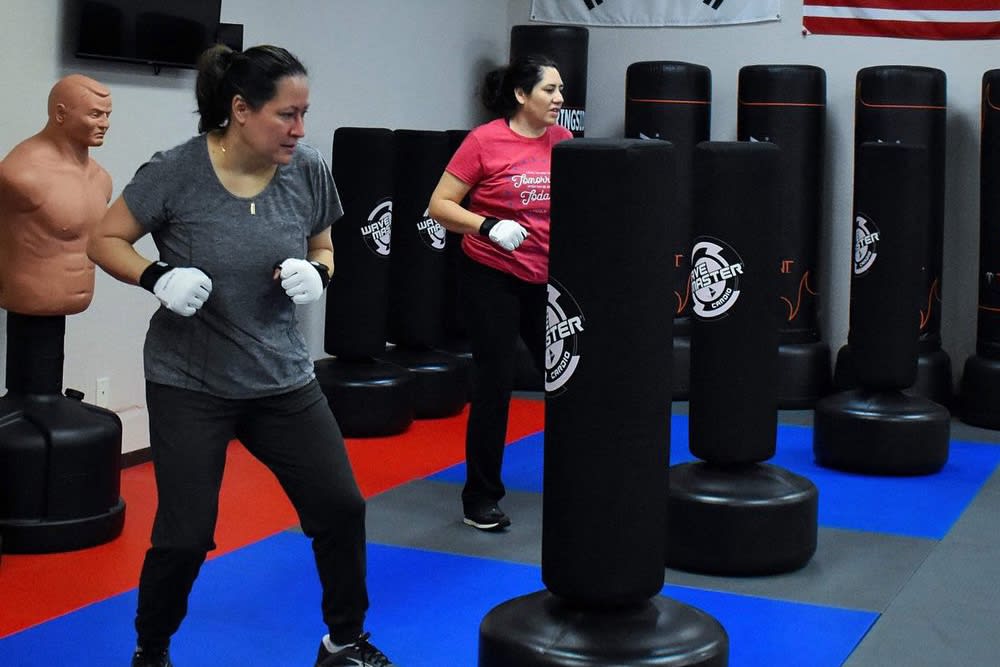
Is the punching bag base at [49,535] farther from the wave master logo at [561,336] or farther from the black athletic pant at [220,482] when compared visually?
the wave master logo at [561,336]

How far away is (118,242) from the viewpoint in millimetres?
2814

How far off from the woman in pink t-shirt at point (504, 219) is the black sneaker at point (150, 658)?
5.34 feet

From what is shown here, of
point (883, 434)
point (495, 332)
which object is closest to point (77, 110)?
point (495, 332)

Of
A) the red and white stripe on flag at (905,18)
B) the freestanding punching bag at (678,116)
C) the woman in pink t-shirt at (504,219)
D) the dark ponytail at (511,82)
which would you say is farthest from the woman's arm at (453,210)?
the red and white stripe on flag at (905,18)

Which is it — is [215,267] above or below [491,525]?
above

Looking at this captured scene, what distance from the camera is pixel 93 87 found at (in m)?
4.28

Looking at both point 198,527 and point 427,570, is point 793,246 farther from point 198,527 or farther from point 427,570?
point 198,527

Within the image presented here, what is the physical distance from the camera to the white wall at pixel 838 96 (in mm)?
7371

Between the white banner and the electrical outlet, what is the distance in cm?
421

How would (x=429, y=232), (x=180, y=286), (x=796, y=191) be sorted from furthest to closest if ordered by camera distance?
1. (x=796, y=191)
2. (x=429, y=232)
3. (x=180, y=286)

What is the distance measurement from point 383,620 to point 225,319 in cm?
115

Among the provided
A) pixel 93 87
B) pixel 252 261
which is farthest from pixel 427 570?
pixel 93 87

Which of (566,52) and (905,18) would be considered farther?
(566,52)

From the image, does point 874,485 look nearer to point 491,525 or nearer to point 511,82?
point 491,525
